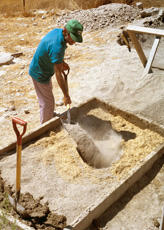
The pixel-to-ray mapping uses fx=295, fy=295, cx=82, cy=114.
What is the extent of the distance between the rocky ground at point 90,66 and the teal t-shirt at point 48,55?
838 mm

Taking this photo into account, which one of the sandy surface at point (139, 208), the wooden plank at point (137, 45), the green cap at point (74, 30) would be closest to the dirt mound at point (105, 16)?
the wooden plank at point (137, 45)

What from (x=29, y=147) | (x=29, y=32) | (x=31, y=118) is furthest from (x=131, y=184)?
(x=29, y=32)

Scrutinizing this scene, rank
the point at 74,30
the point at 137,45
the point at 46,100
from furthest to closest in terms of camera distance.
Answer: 1. the point at 137,45
2. the point at 46,100
3. the point at 74,30

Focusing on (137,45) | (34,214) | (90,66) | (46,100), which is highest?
(137,45)

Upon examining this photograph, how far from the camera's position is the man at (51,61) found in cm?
375

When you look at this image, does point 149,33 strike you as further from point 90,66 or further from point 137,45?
point 90,66

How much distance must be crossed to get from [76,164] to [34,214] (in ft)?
2.99

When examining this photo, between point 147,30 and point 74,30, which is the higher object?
point 74,30

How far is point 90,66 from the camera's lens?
24.4 ft

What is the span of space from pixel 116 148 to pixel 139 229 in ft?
4.30

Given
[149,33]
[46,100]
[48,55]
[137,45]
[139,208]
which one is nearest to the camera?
[139,208]

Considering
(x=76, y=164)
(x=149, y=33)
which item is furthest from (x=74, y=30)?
(x=149, y=33)

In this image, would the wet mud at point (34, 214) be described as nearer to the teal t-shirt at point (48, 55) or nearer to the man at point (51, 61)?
the man at point (51, 61)

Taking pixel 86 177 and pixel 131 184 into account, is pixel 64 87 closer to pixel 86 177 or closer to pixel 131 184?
pixel 86 177
